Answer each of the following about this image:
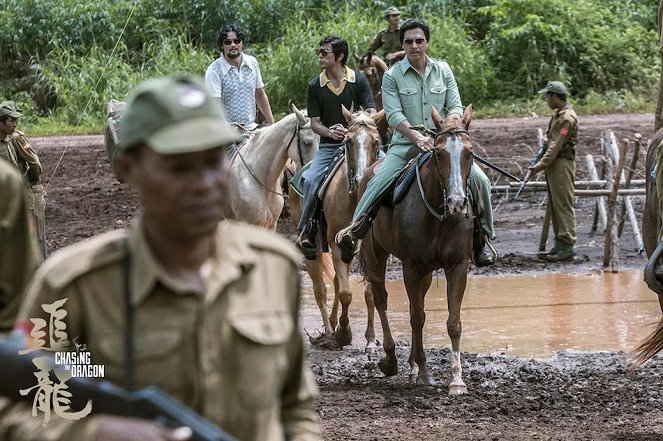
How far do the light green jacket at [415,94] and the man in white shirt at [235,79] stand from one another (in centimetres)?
351

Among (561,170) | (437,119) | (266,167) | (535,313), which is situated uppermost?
(437,119)

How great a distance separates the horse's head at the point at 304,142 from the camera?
45.0 ft

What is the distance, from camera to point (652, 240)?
1123cm

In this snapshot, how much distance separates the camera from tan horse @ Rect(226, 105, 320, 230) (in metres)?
13.9

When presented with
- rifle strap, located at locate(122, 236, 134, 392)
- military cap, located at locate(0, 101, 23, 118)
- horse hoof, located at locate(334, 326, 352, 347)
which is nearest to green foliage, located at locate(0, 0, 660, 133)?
military cap, located at locate(0, 101, 23, 118)

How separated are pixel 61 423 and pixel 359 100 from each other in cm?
1063

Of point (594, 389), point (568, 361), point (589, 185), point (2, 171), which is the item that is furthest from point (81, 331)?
point (589, 185)

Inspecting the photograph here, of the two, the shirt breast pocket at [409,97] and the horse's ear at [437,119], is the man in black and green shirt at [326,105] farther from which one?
the horse's ear at [437,119]

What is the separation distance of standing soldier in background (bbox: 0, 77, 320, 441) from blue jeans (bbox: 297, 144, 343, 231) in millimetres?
10105

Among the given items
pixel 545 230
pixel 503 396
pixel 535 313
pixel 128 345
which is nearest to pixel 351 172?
pixel 503 396

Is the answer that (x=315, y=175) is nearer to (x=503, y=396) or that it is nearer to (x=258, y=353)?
(x=503, y=396)

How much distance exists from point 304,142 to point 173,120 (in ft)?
35.7

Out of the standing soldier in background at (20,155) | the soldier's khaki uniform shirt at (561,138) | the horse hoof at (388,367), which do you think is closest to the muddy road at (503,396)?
the horse hoof at (388,367)

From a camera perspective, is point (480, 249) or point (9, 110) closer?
point (480, 249)
